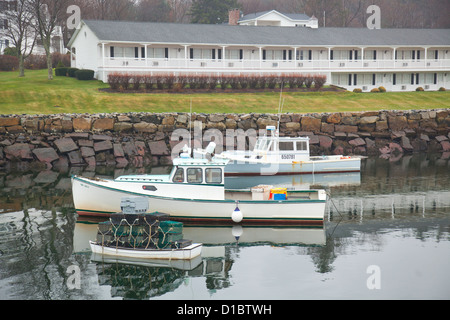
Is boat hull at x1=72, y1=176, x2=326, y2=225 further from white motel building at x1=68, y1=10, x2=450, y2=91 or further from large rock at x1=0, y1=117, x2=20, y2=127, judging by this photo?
white motel building at x1=68, y1=10, x2=450, y2=91

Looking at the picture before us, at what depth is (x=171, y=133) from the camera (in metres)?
41.8

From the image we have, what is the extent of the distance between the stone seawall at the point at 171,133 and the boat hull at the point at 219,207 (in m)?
14.1

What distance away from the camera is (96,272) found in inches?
722

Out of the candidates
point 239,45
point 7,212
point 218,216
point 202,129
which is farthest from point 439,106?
point 7,212

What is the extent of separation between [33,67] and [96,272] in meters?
57.9

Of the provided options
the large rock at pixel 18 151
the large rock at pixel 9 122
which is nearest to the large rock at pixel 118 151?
the large rock at pixel 18 151

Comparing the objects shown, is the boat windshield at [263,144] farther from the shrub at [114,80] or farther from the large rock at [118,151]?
the shrub at [114,80]

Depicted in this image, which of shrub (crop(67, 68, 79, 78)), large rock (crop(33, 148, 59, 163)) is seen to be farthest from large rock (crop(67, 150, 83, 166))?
shrub (crop(67, 68, 79, 78))

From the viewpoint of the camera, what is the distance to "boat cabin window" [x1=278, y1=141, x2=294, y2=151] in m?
35.9

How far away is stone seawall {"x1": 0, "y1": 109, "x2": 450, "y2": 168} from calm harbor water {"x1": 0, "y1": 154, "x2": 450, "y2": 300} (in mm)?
9880

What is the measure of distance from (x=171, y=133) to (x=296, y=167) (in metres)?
10.2

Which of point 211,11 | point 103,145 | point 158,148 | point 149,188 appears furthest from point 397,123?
point 211,11

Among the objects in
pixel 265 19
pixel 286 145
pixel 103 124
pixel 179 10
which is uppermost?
pixel 179 10

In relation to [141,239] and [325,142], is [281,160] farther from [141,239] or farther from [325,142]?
[141,239]
